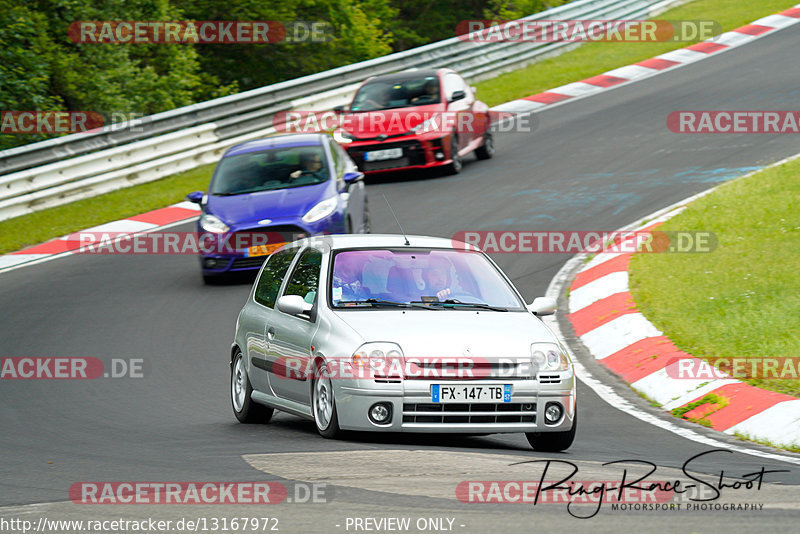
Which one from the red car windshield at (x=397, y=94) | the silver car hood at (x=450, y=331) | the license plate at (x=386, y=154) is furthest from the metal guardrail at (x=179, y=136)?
the silver car hood at (x=450, y=331)

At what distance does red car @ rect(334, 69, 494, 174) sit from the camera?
1991 centimetres

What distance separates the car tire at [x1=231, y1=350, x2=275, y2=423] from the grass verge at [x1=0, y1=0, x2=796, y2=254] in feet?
28.5

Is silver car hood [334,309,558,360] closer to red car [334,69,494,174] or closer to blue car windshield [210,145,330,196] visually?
blue car windshield [210,145,330,196]

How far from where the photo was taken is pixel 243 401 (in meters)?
9.29

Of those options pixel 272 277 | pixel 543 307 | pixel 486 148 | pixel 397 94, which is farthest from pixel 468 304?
pixel 486 148

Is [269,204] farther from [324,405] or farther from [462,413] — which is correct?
[462,413]

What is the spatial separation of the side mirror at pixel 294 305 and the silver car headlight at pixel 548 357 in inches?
62.0

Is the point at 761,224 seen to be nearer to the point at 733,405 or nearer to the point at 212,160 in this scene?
the point at 733,405

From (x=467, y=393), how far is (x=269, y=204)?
7690 mm

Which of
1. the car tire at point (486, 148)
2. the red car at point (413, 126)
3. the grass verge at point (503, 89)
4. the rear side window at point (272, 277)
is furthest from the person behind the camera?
the car tire at point (486, 148)

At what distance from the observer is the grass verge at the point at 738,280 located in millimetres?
9922

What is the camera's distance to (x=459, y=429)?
7555 mm

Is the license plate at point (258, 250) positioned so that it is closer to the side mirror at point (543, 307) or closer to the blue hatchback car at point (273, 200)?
the blue hatchback car at point (273, 200)

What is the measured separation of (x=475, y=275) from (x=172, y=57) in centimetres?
2140
